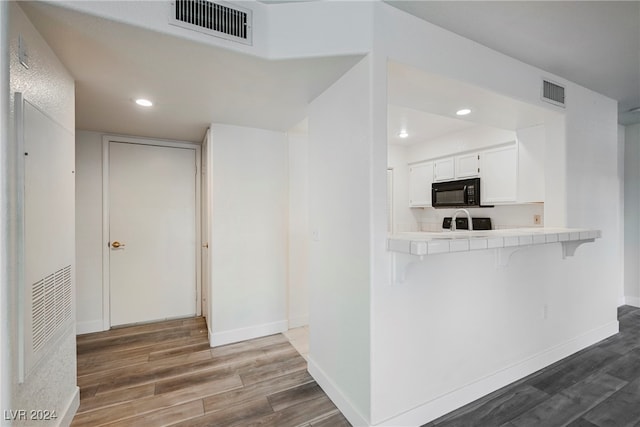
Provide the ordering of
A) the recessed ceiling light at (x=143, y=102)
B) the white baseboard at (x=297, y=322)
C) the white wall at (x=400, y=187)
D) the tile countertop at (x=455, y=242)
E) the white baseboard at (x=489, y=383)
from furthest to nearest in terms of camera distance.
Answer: the white wall at (x=400, y=187), the white baseboard at (x=297, y=322), the recessed ceiling light at (x=143, y=102), the white baseboard at (x=489, y=383), the tile countertop at (x=455, y=242)

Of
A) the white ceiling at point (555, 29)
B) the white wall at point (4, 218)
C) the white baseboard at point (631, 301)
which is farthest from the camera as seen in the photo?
the white baseboard at point (631, 301)

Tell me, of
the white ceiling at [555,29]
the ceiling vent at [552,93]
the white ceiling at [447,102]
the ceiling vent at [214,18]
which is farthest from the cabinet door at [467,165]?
the ceiling vent at [214,18]

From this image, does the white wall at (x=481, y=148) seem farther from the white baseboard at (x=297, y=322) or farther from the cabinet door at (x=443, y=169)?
the white baseboard at (x=297, y=322)

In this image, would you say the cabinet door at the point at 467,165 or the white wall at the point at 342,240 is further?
the cabinet door at the point at 467,165

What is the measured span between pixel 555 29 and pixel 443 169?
2305mm

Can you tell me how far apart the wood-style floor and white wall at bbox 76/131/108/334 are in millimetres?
239

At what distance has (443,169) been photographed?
405cm

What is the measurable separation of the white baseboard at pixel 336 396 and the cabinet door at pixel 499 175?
274 centimetres

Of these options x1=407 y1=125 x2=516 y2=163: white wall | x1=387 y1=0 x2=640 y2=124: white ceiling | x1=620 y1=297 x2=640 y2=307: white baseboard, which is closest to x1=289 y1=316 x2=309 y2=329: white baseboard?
x1=407 y1=125 x2=516 y2=163: white wall

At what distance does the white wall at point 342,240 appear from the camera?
1.65 m

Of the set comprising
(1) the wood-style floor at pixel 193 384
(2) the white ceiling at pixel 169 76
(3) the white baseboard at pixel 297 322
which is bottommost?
(1) the wood-style floor at pixel 193 384

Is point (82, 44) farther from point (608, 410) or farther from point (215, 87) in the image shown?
point (608, 410)

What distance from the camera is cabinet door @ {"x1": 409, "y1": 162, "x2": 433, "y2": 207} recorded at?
14.1 feet

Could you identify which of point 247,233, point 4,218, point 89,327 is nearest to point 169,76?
point 4,218
